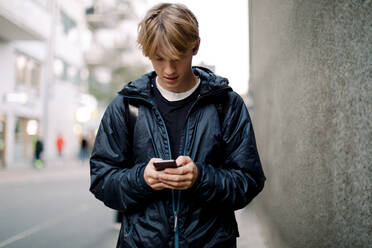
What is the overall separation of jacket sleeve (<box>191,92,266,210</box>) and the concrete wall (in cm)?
54

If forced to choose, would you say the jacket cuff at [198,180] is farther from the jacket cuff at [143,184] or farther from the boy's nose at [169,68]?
the boy's nose at [169,68]

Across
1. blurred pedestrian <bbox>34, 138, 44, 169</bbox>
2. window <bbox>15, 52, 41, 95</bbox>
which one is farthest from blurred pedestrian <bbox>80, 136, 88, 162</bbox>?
blurred pedestrian <bbox>34, 138, 44, 169</bbox>

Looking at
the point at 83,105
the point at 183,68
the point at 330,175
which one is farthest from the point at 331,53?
the point at 83,105

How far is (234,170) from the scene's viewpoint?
5.85ft

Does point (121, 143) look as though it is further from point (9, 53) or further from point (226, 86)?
point (9, 53)

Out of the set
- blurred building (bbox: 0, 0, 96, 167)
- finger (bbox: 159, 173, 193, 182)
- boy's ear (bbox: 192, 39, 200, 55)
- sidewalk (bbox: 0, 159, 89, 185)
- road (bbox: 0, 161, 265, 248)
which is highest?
blurred building (bbox: 0, 0, 96, 167)

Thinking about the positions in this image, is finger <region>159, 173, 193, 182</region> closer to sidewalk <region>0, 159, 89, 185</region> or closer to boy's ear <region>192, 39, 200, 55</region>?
boy's ear <region>192, 39, 200, 55</region>

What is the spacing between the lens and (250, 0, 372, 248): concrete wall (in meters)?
1.87

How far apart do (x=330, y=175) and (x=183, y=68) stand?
1187 mm

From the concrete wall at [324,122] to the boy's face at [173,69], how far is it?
32.8 inches

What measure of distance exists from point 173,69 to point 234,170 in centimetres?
54

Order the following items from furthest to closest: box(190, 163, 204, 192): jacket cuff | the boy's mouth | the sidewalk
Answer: the sidewalk < the boy's mouth < box(190, 163, 204, 192): jacket cuff

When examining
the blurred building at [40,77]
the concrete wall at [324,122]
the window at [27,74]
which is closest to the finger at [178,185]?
the concrete wall at [324,122]

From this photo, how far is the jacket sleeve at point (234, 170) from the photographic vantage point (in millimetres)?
1679
